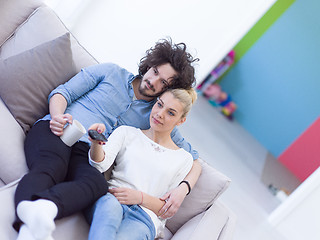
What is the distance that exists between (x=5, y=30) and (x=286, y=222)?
2560 millimetres

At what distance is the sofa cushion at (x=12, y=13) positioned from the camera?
1695 mm

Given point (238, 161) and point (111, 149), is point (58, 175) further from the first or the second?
point (238, 161)

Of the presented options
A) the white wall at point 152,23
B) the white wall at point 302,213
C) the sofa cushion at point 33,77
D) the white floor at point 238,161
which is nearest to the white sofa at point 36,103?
the sofa cushion at point 33,77

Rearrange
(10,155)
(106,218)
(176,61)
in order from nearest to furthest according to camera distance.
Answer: (106,218)
(10,155)
(176,61)

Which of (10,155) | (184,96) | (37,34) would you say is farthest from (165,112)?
(37,34)

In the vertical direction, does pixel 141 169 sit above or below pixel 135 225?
above

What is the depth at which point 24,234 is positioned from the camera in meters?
1.00

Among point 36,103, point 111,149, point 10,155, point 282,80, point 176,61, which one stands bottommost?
point 10,155

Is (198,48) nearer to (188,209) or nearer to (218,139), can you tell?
(218,139)

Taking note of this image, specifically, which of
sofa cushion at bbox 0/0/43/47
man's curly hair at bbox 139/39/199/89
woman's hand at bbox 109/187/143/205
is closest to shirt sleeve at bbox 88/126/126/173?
woman's hand at bbox 109/187/143/205

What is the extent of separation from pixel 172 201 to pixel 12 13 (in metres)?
1.22

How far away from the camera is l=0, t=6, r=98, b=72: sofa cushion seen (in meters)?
1.67

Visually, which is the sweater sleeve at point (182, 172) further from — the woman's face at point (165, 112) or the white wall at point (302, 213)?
the white wall at point (302, 213)

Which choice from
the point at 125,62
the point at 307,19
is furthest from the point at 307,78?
the point at 125,62
